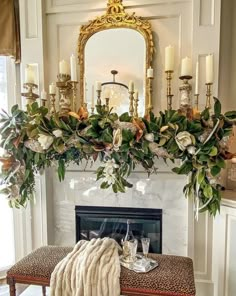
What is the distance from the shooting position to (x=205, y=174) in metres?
1.86

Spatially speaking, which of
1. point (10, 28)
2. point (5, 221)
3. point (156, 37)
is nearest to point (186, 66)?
point (156, 37)

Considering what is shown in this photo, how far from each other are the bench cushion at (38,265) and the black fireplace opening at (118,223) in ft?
1.47

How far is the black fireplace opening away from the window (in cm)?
70

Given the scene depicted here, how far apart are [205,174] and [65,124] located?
1012mm

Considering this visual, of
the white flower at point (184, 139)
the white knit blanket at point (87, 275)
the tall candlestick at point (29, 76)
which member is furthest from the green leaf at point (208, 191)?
the tall candlestick at point (29, 76)

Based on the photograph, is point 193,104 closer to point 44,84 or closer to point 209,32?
point 209,32

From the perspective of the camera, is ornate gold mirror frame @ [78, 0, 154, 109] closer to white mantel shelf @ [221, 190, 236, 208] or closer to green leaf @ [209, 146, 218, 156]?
green leaf @ [209, 146, 218, 156]

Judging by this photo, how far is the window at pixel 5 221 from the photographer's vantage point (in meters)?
2.62

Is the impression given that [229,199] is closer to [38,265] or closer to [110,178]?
[110,178]

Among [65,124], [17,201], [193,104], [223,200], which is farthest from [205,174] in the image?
[17,201]

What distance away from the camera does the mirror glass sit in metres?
2.32

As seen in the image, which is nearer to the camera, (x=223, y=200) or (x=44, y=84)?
(x=223, y=200)

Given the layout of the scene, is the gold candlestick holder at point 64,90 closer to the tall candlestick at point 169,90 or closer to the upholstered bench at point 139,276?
the tall candlestick at point 169,90

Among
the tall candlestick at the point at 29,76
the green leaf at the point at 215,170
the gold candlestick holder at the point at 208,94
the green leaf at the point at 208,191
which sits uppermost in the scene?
the tall candlestick at the point at 29,76
